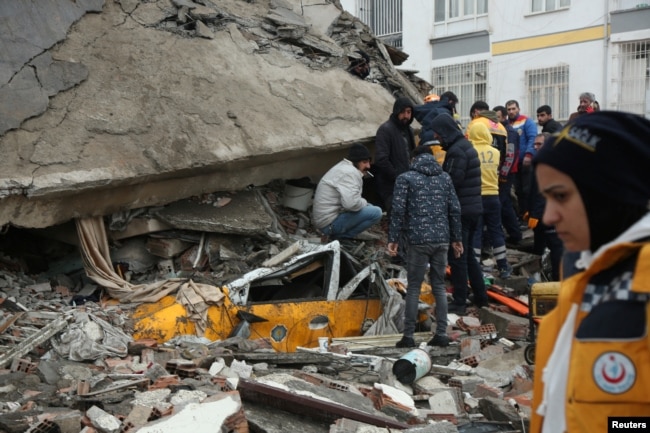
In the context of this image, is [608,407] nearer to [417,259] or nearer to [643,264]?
[643,264]

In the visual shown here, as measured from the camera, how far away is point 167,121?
7930mm

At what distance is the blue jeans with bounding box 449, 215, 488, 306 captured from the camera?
25.5ft

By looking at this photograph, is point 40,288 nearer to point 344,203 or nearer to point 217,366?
point 217,366

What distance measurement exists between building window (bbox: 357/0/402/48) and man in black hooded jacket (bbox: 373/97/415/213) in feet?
53.0

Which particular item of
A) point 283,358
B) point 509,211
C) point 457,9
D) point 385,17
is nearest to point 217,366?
point 283,358

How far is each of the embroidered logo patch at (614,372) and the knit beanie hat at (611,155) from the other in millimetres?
324

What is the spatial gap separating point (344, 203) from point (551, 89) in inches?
584

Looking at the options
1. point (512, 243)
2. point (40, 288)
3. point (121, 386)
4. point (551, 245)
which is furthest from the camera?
point (512, 243)

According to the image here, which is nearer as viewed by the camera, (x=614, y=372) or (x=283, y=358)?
(x=614, y=372)

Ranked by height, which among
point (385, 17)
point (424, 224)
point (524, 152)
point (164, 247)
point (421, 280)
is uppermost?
point (385, 17)

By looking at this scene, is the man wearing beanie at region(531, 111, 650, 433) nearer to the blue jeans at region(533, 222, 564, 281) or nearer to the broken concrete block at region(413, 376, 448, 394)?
the broken concrete block at region(413, 376, 448, 394)

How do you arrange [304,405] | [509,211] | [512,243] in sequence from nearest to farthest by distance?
[304,405], [509,211], [512,243]

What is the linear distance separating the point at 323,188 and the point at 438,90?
16447 mm

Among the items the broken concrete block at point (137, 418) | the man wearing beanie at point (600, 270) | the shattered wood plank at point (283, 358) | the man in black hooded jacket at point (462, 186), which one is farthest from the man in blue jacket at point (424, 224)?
the man wearing beanie at point (600, 270)
